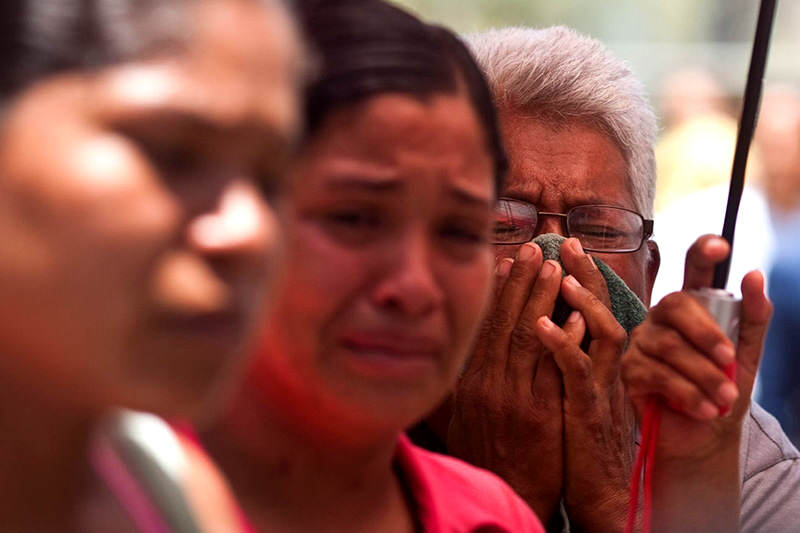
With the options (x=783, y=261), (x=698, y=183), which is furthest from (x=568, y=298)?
(x=698, y=183)

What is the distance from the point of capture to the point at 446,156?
24.4 inches

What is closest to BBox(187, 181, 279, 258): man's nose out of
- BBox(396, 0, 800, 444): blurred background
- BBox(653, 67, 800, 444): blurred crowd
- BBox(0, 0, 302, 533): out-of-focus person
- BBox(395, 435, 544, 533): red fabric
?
BBox(0, 0, 302, 533): out-of-focus person

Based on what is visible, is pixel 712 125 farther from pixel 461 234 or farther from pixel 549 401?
pixel 461 234

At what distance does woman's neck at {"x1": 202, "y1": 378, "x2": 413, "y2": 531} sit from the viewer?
0.63 meters

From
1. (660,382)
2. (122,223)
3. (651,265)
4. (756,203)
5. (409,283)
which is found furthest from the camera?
(756,203)

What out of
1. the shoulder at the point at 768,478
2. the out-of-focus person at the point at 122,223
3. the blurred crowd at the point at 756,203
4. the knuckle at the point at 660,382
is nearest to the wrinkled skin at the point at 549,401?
the shoulder at the point at 768,478

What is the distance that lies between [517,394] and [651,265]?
0.33 m

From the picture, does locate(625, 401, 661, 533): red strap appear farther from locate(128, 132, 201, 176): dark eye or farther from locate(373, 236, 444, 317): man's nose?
locate(128, 132, 201, 176): dark eye

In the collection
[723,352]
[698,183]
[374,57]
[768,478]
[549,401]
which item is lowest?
[698,183]

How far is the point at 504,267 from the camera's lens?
1.23m

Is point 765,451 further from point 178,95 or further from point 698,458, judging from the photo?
point 178,95

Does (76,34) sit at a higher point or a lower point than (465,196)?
higher

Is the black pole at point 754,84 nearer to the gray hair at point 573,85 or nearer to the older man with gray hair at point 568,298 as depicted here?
the older man with gray hair at point 568,298

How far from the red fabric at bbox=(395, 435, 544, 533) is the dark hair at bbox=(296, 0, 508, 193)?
0.21 meters
